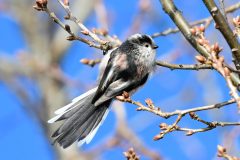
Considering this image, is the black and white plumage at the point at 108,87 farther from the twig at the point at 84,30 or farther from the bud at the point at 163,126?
the bud at the point at 163,126

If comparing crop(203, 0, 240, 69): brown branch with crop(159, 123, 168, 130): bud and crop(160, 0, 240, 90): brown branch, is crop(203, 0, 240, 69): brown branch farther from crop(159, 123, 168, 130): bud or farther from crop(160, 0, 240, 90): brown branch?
crop(159, 123, 168, 130): bud

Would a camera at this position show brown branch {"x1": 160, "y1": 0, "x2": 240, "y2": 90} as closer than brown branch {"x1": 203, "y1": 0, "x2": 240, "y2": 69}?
No

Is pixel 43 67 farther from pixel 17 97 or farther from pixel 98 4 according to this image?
pixel 98 4

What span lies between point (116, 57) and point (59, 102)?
5884 millimetres

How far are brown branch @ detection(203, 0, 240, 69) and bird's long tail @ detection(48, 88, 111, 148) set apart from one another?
3.14 ft

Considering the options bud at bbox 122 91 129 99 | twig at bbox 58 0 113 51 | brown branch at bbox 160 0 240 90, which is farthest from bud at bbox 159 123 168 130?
twig at bbox 58 0 113 51

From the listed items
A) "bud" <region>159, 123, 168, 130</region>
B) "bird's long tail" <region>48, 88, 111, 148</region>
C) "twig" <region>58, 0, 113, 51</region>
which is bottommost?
"bud" <region>159, 123, 168, 130</region>

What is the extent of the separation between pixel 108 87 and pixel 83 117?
0.36 m

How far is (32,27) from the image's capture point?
9688 millimetres

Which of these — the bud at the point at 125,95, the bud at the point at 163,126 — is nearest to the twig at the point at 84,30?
the bud at the point at 125,95

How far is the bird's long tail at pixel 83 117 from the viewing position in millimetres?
3059

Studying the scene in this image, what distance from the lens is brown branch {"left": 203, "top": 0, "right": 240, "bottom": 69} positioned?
239 cm

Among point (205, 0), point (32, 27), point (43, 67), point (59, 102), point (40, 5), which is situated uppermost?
point (32, 27)

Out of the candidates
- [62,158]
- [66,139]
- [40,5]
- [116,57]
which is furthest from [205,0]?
[62,158]
